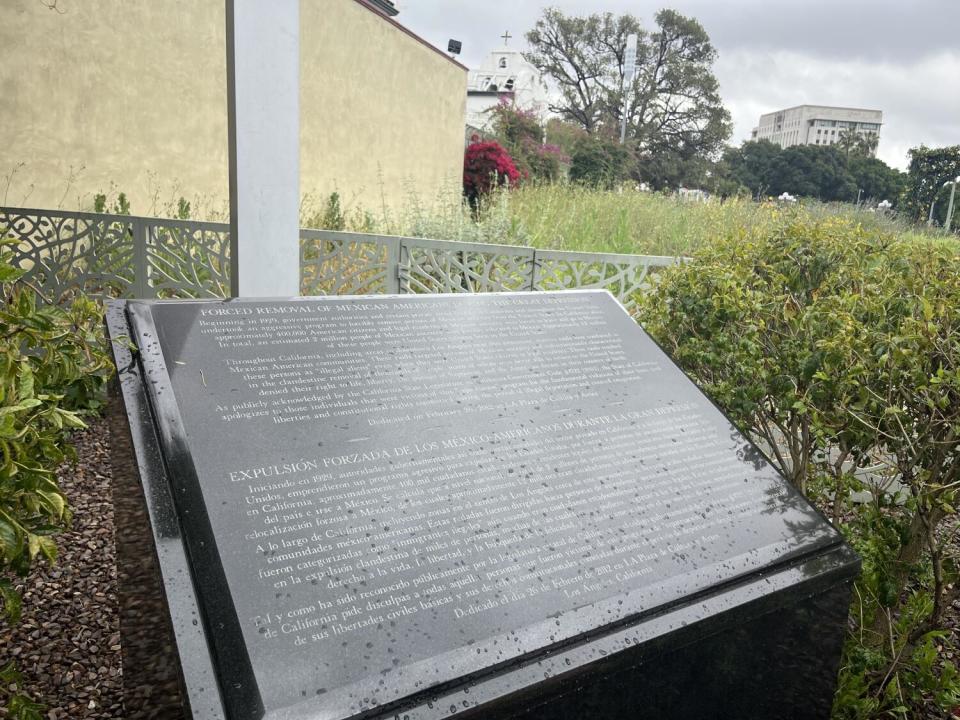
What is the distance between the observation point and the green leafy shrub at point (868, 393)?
249 centimetres

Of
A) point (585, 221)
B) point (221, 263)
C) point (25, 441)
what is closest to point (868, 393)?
point (25, 441)

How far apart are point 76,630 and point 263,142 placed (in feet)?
8.14

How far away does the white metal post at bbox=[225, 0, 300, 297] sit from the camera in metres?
3.75

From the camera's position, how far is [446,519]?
1.79m

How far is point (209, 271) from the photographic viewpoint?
5.96 metres

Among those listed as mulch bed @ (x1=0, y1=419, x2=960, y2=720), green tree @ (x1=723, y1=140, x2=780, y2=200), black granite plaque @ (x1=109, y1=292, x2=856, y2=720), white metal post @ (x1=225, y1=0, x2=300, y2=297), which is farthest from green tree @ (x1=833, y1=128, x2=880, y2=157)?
black granite plaque @ (x1=109, y1=292, x2=856, y2=720)

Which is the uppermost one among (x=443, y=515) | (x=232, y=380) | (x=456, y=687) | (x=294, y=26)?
(x=294, y=26)

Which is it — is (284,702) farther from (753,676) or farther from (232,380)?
(753,676)

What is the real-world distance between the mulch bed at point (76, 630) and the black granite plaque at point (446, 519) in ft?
2.65

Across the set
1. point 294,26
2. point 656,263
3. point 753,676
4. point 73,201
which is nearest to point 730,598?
point 753,676

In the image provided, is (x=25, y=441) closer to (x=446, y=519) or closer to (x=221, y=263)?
(x=446, y=519)

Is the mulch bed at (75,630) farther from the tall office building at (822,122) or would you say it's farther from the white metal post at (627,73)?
the tall office building at (822,122)

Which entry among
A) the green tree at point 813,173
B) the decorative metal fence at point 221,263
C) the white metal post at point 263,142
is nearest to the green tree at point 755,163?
the green tree at point 813,173

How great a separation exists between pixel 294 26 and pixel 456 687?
355cm
